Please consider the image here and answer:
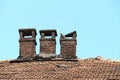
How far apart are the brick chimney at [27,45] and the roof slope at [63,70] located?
0.53 metres

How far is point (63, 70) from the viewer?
1836cm

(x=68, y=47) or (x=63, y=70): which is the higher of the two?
(x=68, y=47)

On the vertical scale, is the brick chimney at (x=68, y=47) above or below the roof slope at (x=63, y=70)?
above

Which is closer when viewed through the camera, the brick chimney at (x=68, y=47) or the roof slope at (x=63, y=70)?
the roof slope at (x=63, y=70)

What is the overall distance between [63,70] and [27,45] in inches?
94.5

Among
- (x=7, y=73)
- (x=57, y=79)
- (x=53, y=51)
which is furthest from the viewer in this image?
(x=53, y=51)

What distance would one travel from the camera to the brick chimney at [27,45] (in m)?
20.2

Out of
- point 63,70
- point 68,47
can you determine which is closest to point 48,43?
point 68,47

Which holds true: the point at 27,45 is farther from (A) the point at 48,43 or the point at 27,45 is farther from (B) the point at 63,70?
(B) the point at 63,70

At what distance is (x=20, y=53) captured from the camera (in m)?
20.2

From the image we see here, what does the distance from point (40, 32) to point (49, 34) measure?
363mm

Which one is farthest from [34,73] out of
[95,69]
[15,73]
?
[95,69]

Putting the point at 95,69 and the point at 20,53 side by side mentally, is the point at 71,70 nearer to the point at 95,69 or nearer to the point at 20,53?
the point at 95,69

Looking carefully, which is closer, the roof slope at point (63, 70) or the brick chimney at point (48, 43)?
the roof slope at point (63, 70)
